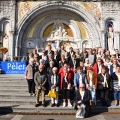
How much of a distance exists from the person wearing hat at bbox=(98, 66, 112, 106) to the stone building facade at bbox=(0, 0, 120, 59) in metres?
12.7

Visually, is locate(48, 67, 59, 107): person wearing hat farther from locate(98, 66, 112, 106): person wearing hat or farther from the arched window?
the arched window

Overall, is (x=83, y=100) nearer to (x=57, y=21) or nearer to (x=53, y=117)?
(x=53, y=117)

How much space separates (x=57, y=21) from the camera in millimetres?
22594

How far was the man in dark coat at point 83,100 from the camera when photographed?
302 inches

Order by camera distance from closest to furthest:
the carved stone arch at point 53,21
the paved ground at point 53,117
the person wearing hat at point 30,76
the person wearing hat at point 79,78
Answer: the paved ground at point 53,117, the person wearing hat at point 79,78, the person wearing hat at point 30,76, the carved stone arch at point 53,21

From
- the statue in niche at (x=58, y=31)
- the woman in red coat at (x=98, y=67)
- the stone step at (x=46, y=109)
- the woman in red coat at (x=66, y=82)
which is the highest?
the statue in niche at (x=58, y=31)

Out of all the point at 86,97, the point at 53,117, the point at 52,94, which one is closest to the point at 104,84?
the point at 86,97

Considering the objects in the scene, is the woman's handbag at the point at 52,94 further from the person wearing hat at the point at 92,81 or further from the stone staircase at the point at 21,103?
the person wearing hat at the point at 92,81

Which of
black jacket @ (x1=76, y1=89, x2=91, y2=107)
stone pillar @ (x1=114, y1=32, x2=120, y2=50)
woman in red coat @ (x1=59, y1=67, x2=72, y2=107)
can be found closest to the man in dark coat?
black jacket @ (x1=76, y1=89, x2=91, y2=107)

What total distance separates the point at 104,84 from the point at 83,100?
4.81ft

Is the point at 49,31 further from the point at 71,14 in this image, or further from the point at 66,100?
the point at 66,100

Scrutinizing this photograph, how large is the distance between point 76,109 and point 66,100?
3.09 feet

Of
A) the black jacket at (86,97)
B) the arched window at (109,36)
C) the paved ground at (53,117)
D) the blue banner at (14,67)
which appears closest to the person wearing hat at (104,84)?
the paved ground at (53,117)

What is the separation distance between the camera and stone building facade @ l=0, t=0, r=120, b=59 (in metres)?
21.3
